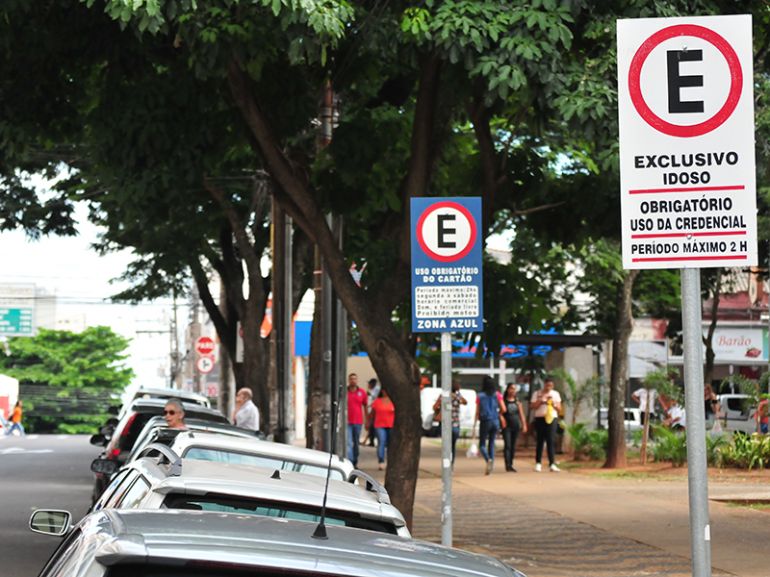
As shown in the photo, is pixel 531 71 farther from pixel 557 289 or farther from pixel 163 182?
pixel 557 289

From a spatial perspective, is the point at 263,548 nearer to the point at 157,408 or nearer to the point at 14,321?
the point at 157,408

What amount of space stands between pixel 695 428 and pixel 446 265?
20.1ft

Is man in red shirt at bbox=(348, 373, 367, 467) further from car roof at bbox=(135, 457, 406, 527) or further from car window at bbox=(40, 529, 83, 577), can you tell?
car window at bbox=(40, 529, 83, 577)

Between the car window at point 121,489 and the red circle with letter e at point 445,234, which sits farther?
the red circle with letter e at point 445,234

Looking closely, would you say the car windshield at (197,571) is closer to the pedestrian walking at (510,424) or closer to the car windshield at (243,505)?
the car windshield at (243,505)

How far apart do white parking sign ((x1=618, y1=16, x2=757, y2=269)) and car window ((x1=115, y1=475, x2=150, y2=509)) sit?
225 centimetres

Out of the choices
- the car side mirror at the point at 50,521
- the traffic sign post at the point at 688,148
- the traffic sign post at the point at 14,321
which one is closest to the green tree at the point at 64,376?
the traffic sign post at the point at 14,321

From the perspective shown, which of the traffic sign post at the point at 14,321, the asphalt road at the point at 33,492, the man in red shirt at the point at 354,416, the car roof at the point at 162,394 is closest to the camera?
the asphalt road at the point at 33,492

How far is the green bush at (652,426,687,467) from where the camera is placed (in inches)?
1088

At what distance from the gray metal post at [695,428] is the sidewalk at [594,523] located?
7.54 meters

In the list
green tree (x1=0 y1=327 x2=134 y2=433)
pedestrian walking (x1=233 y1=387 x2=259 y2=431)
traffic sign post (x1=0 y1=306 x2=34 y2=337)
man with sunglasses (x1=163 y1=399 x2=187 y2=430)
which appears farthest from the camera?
green tree (x1=0 y1=327 x2=134 y2=433)

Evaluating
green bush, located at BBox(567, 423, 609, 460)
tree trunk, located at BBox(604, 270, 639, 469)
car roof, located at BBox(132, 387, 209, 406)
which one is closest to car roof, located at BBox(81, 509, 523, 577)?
car roof, located at BBox(132, 387, 209, 406)

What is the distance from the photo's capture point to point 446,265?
11.8 metres

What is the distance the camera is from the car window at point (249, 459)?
8242 millimetres
